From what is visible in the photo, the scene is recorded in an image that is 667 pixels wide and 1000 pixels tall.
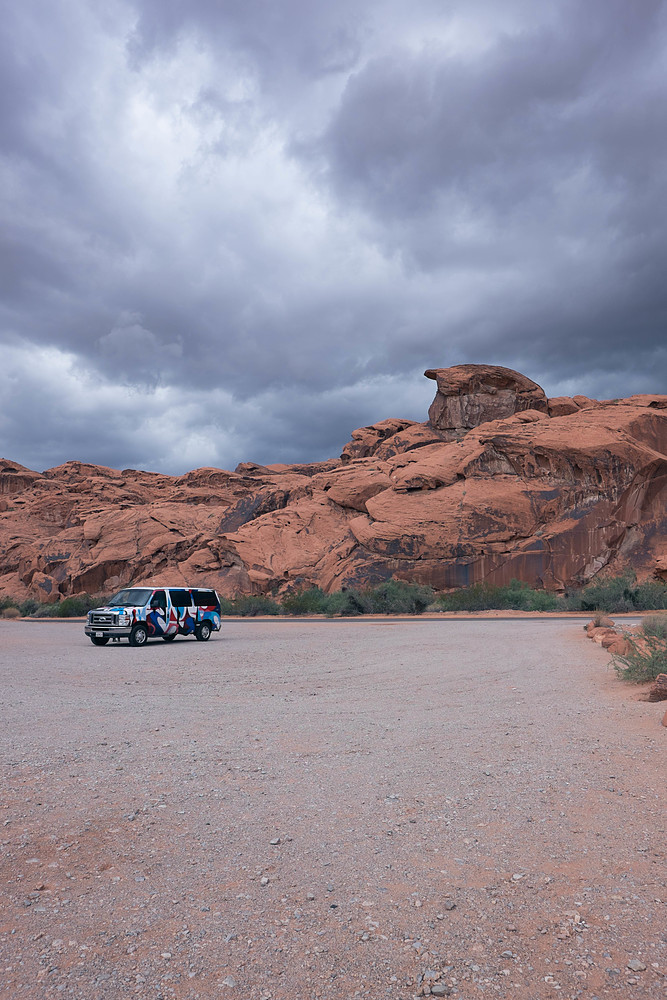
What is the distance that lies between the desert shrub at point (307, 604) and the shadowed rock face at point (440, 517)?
13.1 ft

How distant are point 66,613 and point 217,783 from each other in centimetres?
4333

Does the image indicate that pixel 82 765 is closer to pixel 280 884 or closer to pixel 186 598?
pixel 280 884

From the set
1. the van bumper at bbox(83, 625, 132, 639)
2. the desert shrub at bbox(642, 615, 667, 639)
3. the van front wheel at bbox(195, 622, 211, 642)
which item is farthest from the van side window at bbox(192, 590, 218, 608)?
the desert shrub at bbox(642, 615, 667, 639)

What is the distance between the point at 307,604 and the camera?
129 feet

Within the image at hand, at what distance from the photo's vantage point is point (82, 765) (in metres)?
5.74

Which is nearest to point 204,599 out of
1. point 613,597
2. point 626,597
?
point 613,597

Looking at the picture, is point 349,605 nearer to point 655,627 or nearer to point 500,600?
point 500,600

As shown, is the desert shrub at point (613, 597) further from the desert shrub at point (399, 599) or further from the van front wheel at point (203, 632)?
the van front wheel at point (203, 632)

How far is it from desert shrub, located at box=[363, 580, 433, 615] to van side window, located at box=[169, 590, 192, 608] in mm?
17054

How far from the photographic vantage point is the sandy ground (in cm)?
271

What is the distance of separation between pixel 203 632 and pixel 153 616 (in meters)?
2.03

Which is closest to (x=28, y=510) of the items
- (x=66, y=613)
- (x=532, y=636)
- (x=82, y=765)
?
(x=66, y=613)

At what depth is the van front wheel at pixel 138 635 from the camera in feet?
67.3

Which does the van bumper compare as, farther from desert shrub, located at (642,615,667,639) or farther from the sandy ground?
desert shrub, located at (642,615,667,639)
